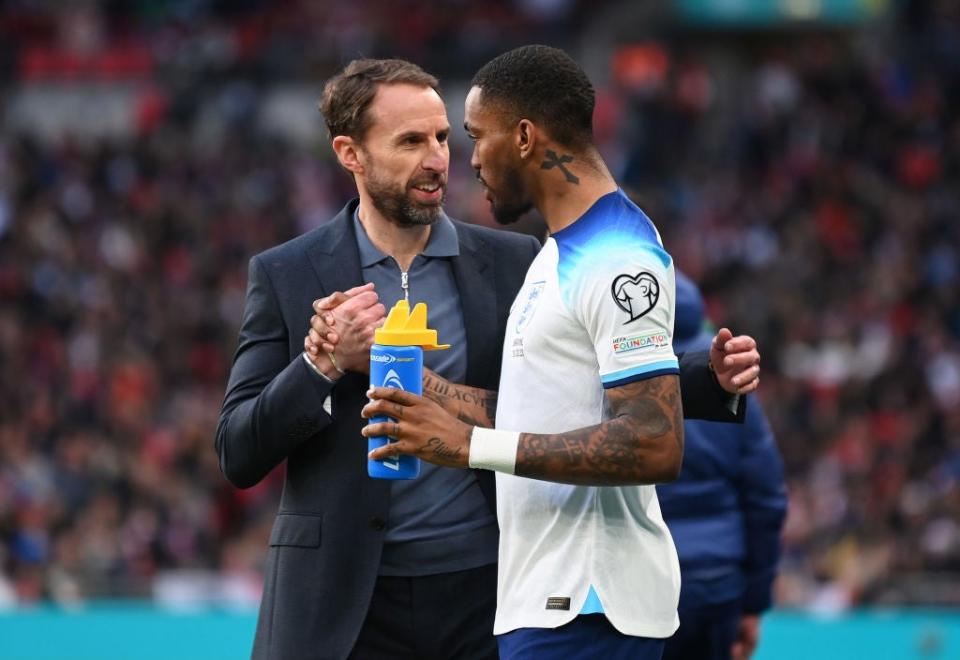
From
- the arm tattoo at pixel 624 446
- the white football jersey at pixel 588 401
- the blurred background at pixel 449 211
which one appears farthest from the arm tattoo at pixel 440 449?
the blurred background at pixel 449 211

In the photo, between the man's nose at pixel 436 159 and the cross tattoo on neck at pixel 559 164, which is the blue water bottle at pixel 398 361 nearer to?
the cross tattoo on neck at pixel 559 164

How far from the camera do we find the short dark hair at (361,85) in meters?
4.46

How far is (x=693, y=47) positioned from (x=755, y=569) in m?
15.6

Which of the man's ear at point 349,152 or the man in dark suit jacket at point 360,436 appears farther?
the man's ear at point 349,152

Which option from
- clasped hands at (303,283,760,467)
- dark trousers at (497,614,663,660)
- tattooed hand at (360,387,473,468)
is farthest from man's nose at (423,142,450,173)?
dark trousers at (497,614,663,660)

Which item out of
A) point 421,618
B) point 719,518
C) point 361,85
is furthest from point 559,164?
point 719,518

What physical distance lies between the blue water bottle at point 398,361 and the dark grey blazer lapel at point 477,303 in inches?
27.1

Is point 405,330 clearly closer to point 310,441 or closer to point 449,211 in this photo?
point 310,441

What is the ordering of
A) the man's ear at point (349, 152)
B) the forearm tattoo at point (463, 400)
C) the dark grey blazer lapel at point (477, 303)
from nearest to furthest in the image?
the forearm tattoo at point (463, 400), the dark grey blazer lapel at point (477, 303), the man's ear at point (349, 152)

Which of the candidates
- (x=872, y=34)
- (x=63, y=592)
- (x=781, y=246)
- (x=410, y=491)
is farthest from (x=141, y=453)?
(x=872, y=34)

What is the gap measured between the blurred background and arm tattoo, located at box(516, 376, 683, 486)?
585cm

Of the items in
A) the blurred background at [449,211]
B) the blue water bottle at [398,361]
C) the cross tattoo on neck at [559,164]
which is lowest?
the blue water bottle at [398,361]

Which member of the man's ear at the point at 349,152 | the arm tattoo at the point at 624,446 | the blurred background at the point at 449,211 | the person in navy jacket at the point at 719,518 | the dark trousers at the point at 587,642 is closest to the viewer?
the arm tattoo at the point at 624,446

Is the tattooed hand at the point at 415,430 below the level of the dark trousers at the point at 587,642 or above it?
above
